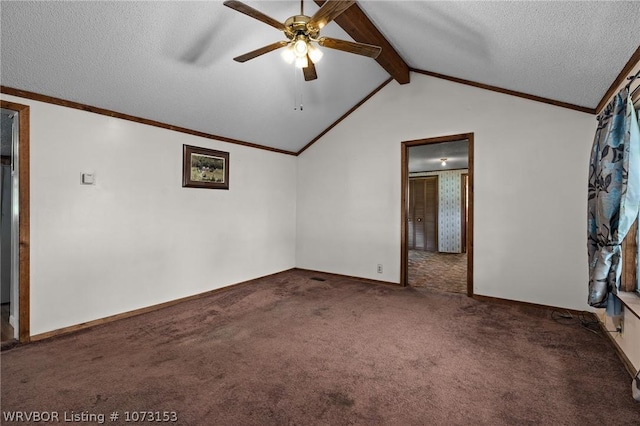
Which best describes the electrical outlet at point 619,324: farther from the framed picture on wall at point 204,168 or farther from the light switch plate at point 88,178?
the light switch plate at point 88,178

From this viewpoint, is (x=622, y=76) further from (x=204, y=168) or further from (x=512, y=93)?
(x=204, y=168)

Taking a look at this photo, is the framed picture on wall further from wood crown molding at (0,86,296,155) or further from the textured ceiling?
the textured ceiling

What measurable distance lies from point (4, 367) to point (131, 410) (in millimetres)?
1279

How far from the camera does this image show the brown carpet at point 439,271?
4414 mm

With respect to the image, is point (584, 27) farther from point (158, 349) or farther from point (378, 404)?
point (158, 349)

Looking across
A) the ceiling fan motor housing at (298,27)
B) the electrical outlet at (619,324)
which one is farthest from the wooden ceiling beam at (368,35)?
the electrical outlet at (619,324)

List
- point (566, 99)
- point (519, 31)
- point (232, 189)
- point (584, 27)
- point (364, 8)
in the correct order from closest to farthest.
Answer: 1. point (584, 27)
2. point (519, 31)
3. point (364, 8)
4. point (566, 99)
5. point (232, 189)

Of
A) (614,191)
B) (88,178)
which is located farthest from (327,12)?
(88,178)

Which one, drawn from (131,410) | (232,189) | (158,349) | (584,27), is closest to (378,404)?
(131,410)

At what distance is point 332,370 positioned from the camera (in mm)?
2105

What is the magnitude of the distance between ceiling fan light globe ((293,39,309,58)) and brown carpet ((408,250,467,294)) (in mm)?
3567

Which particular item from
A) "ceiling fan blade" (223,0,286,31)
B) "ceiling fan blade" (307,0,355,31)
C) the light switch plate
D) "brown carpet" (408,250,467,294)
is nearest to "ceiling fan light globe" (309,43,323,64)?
"ceiling fan blade" (307,0,355,31)

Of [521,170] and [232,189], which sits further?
[232,189]

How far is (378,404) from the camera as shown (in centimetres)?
174
